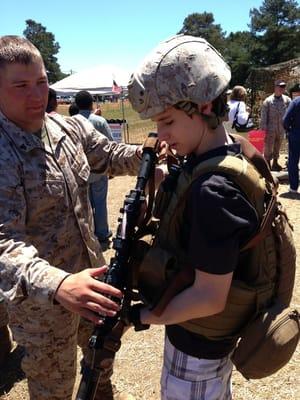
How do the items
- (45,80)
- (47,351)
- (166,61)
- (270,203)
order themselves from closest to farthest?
(166,61), (270,203), (45,80), (47,351)

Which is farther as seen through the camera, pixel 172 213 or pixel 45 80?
pixel 45 80

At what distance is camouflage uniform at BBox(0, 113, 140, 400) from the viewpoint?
1.94m

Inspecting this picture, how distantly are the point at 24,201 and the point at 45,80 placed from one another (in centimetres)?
62

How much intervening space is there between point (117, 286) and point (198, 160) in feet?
1.82

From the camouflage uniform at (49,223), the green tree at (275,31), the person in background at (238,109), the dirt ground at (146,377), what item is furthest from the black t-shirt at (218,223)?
the green tree at (275,31)

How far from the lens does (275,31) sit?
6272 centimetres

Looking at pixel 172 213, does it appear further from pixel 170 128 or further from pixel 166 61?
pixel 166 61

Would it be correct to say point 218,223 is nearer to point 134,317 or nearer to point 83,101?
point 134,317

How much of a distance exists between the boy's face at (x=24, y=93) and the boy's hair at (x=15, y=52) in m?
0.02

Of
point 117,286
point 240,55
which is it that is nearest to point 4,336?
point 117,286

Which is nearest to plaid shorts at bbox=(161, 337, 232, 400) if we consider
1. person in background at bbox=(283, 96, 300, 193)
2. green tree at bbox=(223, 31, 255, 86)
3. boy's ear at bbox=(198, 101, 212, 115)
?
boy's ear at bbox=(198, 101, 212, 115)

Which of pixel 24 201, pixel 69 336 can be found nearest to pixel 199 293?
pixel 24 201

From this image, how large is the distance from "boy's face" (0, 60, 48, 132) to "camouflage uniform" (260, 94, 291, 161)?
28.9ft

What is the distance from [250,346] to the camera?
65.9 inches
